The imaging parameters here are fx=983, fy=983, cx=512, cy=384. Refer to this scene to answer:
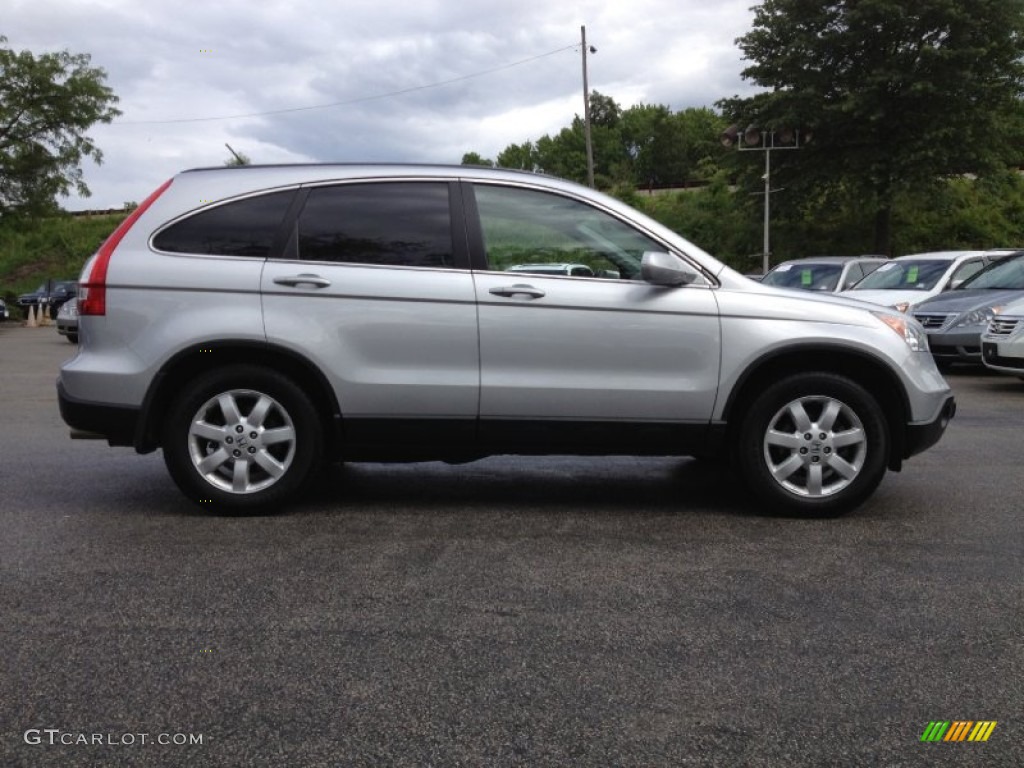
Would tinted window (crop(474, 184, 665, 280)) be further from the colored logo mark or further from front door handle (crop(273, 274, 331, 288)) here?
the colored logo mark

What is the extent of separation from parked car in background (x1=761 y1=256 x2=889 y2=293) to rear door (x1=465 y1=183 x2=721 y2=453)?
11.6m

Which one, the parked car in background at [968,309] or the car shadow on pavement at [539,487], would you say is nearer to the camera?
the car shadow on pavement at [539,487]

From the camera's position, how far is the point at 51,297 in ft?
140

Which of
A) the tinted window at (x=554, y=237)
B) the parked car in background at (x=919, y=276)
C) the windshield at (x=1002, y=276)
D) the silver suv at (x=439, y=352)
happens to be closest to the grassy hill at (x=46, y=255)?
the parked car in background at (x=919, y=276)

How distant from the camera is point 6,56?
33.9 meters

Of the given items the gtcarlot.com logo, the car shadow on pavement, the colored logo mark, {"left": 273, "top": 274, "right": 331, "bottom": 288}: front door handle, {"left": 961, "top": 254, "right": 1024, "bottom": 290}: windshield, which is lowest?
the car shadow on pavement

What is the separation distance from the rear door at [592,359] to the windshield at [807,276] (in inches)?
466

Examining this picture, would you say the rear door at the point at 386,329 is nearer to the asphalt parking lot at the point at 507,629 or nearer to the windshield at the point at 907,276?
the asphalt parking lot at the point at 507,629

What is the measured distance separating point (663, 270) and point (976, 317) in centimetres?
864

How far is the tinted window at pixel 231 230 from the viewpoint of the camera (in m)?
4.98

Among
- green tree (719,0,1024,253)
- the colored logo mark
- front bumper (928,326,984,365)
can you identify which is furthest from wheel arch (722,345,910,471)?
green tree (719,0,1024,253)

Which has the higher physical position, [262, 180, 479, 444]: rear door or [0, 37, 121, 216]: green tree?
[0, 37, 121, 216]: green tree

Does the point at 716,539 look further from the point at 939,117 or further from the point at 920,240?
the point at 920,240

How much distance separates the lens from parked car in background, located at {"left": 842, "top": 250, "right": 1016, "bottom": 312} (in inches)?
552
